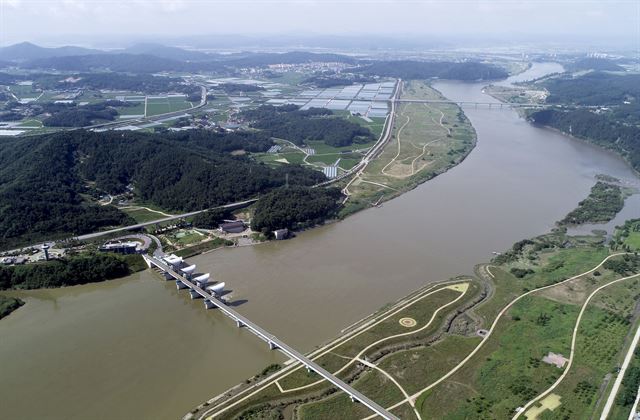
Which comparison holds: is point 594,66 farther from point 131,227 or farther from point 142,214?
point 131,227

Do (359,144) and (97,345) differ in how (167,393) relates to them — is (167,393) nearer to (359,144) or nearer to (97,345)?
(97,345)

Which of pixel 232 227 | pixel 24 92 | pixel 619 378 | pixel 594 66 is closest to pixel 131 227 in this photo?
pixel 232 227

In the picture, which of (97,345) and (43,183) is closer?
(97,345)

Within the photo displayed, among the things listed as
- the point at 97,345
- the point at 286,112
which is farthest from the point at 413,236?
the point at 286,112

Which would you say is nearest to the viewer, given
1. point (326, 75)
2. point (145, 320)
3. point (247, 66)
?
point (145, 320)

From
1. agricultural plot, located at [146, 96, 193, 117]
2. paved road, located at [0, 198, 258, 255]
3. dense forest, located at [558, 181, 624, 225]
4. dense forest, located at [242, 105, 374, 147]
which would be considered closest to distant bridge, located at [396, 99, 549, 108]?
dense forest, located at [242, 105, 374, 147]

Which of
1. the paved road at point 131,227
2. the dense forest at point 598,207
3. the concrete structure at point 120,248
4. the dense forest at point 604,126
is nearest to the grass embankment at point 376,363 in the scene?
the concrete structure at point 120,248
